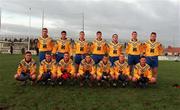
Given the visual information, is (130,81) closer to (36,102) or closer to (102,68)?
(102,68)

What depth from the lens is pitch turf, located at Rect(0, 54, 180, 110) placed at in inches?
294

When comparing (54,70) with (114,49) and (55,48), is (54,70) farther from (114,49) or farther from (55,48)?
(114,49)

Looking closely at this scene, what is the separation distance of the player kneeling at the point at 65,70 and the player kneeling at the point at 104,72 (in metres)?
0.82

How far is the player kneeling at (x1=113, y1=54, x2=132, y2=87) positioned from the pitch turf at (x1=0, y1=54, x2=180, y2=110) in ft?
1.15

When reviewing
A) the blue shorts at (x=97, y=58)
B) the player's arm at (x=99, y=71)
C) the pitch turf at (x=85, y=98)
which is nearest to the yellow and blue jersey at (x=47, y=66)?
the pitch turf at (x=85, y=98)

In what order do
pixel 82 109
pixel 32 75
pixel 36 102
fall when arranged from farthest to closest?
pixel 32 75 < pixel 36 102 < pixel 82 109

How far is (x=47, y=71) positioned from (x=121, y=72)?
90.2 inches

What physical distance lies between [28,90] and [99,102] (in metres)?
2.31

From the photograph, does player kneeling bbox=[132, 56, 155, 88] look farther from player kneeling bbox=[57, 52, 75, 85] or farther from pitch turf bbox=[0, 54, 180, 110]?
player kneeling bbox=[57, 52, 75, 85]

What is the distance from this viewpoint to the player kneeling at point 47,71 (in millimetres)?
10016

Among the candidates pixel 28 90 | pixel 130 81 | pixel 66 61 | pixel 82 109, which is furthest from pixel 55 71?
pixel 82 109

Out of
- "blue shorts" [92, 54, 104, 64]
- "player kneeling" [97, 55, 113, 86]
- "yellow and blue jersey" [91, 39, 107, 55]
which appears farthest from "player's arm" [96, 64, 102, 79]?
"yellow and blue jersey" [91, 39, 107, 55]

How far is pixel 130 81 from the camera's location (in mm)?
10594

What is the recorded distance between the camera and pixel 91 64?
1051cm
